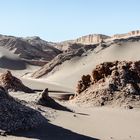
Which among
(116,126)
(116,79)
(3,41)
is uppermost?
(3,41)

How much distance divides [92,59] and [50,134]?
32052mm

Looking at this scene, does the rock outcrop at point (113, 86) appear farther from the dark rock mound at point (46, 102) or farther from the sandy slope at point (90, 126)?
the dark rock mound at point (46, 102)

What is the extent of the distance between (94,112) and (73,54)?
95.1ft

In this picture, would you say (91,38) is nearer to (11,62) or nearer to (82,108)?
(11,62)

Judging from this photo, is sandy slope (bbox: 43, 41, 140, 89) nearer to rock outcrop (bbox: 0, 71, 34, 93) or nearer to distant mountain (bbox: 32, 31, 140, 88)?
distant mountain (bbox: 32, 31, 140, 88)

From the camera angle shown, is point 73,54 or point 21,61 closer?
point 73,54

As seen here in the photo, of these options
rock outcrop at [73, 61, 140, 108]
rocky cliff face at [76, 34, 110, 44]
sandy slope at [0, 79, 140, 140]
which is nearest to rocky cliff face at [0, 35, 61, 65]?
rock outcrop at [73, 61, 140, 108]

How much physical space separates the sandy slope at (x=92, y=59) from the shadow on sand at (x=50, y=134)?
2701 centimetres

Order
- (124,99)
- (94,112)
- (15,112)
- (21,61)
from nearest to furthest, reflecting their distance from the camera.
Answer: (15,112) < (94,112) < (124,99) < (21,61)

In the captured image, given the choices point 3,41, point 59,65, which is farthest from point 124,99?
point 3,41

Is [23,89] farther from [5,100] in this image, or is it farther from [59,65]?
[59,65]

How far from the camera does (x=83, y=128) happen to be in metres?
14.2

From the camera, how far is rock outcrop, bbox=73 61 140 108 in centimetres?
1991

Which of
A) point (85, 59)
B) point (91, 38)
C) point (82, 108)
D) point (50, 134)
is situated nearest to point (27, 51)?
point (85, 59)
